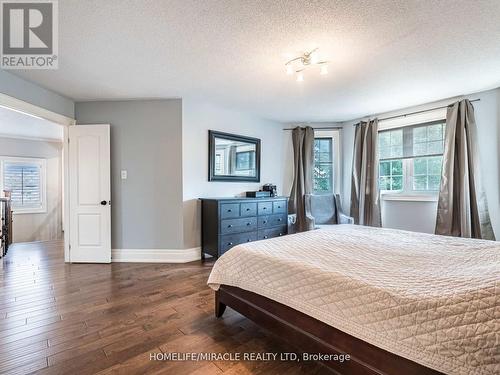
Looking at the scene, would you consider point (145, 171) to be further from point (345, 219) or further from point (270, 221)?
point (345, 219)

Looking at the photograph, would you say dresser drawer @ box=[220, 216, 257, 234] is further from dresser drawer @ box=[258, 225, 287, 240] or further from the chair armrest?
the chair armrest

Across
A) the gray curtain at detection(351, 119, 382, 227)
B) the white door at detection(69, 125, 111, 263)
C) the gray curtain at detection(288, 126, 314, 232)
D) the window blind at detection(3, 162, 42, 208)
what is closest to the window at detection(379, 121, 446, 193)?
the gray curtain at detection(351, 119, 382, 227)

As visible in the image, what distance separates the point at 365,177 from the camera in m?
4.38

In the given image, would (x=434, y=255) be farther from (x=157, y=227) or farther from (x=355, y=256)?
(x=157, y=227)

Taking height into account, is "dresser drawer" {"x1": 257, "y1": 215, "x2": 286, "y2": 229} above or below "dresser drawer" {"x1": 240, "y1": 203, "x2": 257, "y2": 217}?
below

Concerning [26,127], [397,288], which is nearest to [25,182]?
[26,127]

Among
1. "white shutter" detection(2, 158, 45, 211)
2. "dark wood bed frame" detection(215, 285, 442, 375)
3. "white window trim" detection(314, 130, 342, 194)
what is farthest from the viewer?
"white shutter" detection(2, 158, 45, 211)

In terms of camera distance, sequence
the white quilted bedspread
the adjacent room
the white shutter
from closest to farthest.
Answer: the white quilted bedspread
the adjacent room
the white shutter

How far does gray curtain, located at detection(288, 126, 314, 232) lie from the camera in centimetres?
475

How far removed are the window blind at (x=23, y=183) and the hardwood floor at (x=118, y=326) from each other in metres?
3.69

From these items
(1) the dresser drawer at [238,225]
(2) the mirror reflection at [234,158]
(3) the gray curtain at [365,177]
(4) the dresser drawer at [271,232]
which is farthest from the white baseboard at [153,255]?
(3) the gray curtain at [365,177]

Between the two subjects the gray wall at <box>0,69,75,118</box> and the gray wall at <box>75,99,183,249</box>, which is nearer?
→ the gray wall at <box>0,69,75,118</box>

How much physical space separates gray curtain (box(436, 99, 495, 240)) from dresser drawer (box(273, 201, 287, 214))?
2257 millimetres

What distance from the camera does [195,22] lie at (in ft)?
6.22
